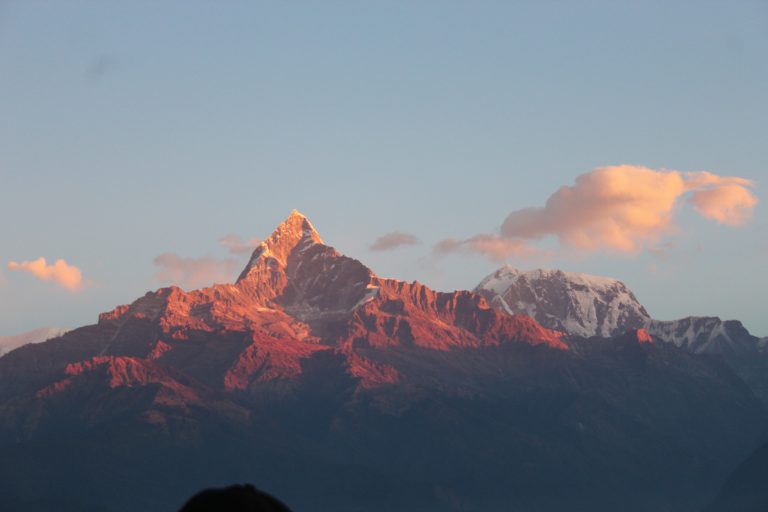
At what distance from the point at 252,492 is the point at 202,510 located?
8.34ft

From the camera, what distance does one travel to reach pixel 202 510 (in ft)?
224

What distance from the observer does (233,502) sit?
68.9m

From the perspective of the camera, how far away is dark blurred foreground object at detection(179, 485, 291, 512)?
68562 mm

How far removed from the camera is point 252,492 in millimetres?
69625

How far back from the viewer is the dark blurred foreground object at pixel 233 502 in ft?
225
